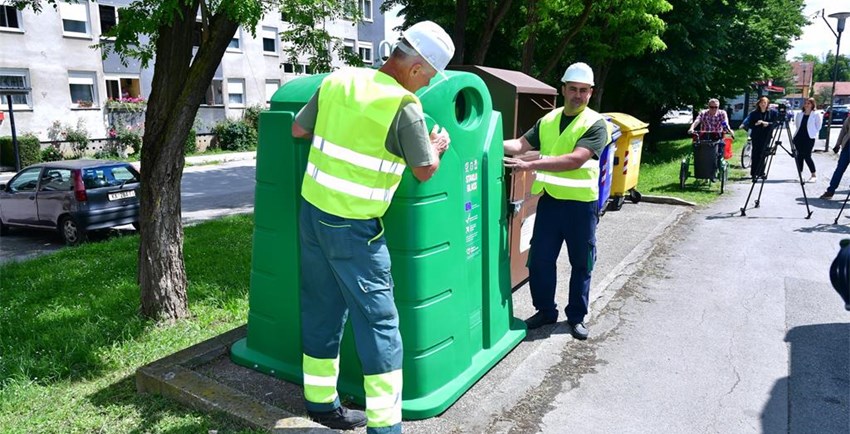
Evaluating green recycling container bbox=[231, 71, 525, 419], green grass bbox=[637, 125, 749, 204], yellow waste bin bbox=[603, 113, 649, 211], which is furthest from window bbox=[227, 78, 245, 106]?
green recycling container bbox=[231, 71, 525, 419]

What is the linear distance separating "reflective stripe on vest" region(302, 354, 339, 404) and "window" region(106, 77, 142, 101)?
26990mm

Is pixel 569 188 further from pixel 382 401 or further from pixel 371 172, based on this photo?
pixel 382 401

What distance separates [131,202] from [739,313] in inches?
373

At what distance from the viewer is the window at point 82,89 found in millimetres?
24795

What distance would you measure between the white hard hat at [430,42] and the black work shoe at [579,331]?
2541 mm

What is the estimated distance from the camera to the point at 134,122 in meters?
26.7

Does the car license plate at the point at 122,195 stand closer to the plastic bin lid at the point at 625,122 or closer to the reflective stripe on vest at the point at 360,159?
the plastic bin lid at the point at 625,122

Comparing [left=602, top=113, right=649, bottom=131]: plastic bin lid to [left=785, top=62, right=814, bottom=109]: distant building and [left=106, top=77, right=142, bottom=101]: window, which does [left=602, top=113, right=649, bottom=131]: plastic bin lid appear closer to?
[left=785, top=62, right=814, bottom=109]: distant building

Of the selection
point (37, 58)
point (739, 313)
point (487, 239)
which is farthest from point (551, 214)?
point (37, 58)

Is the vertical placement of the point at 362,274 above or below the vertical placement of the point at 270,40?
below

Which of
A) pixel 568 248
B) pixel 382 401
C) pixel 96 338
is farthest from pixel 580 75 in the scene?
pixel 96 338

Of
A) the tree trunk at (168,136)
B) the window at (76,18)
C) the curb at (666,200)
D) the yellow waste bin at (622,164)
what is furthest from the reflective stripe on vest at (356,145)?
the window at (76,18)

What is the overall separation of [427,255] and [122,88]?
28.1m

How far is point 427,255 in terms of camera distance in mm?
3158
